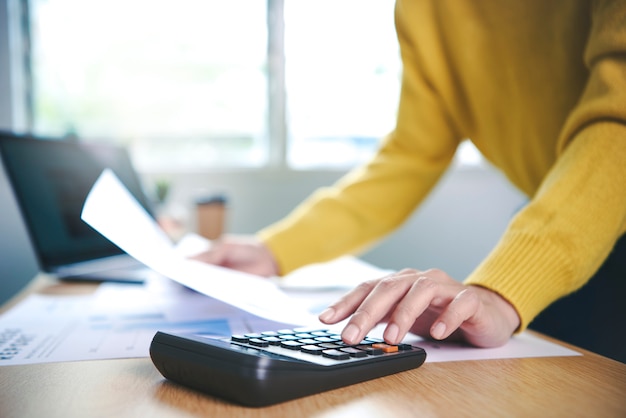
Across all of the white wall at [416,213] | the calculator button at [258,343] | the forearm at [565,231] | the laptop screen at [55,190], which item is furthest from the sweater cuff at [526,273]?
the white wall at [416,213]

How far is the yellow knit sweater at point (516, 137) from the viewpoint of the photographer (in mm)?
586

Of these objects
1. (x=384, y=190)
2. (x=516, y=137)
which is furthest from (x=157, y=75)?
(x=516, y=137)

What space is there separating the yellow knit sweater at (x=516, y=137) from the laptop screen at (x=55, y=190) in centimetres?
39

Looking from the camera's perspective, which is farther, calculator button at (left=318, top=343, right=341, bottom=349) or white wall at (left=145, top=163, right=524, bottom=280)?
white wall at (left=145, top=163, right=524, bottom=280)

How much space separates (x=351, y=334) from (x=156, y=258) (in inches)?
7.6

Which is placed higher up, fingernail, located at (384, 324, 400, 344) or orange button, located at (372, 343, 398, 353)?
fingernail, located at (384, 324, 400, 344)

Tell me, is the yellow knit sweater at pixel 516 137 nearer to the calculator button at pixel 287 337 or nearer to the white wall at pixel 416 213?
the calculator button at pixel 287 337

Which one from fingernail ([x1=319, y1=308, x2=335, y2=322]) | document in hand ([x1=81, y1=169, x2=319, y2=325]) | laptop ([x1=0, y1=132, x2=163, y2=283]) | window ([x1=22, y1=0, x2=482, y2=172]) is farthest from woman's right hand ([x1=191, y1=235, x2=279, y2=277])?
Result: window ([x1=22, y1=0, x2=482, y2=172])

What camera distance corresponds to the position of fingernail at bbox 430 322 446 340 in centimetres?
49

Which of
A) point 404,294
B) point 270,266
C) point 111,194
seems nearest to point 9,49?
point 270,266

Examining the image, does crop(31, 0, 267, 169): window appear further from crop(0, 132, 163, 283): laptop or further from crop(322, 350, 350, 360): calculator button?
crop(322, 350, 350, 360): calculator button

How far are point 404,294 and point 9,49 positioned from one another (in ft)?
8.87

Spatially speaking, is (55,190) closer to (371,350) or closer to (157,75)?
(371,350)

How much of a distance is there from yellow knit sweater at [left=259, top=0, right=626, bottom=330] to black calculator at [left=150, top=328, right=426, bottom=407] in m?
0.18
